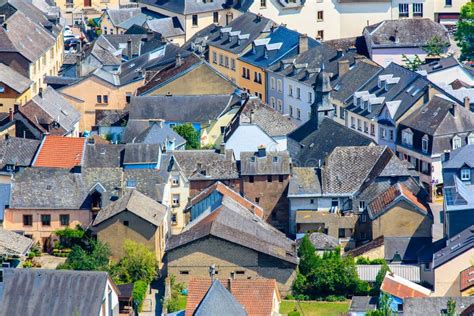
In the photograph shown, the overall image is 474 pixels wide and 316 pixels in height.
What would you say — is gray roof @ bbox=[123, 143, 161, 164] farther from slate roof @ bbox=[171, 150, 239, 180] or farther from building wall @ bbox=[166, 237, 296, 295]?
building wall @ bbox=[166, 237, 296, 295]

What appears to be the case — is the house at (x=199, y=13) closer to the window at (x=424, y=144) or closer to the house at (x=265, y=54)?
the house at (x=265, y=54)

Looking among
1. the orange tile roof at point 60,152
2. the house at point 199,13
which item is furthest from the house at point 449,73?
the house at point 199,13

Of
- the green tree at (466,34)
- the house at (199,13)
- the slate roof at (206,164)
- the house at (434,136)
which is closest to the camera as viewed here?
the slate roof at (206,164)

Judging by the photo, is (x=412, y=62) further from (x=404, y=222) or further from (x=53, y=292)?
(x=53, y=292)

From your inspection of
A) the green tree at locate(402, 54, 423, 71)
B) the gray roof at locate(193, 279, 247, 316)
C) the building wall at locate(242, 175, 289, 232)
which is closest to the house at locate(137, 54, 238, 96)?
the green tree at locate(402, 54, 423, 71)

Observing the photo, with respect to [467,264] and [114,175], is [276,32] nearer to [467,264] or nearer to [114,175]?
[114,175]

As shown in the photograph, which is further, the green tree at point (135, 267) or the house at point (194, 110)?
the house at point (194, 110)

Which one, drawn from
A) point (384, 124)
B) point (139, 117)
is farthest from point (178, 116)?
point (384, 124)
